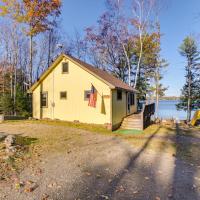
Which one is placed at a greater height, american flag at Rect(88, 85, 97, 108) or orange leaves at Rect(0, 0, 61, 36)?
orange leaves at Rect(0, 0, 61, 36)

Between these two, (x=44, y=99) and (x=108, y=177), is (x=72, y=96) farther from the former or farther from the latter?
(x=108, y=177)

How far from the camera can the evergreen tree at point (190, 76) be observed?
29.5 metres

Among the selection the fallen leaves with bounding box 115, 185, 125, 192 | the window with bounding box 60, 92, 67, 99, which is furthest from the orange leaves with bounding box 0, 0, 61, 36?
the fallen leaves with bounding box 115, 185, 125, 192

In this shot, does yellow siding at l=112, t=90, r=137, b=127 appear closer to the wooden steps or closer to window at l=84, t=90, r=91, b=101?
the wooden steps

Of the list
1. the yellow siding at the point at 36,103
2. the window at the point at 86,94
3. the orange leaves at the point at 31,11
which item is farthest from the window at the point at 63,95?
the orange leaves at the point at 31,11

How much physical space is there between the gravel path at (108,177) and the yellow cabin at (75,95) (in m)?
6.66

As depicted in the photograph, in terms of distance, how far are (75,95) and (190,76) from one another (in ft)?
76.1

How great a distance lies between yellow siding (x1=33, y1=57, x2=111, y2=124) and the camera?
45.0 ft

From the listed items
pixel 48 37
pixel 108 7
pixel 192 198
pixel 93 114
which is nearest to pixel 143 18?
pixel 108 7

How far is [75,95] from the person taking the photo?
14664mm

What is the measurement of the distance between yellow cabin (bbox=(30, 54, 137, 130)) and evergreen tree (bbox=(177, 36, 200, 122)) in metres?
18.1

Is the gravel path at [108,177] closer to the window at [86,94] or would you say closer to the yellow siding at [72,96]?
the yellow siding at [72,96]

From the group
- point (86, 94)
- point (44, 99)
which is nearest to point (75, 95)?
point (86, 94)

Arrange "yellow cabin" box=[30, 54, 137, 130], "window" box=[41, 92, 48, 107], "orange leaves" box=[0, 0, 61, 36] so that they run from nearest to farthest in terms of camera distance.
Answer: "yellow cabin" box=[30, 54, 137, 130] < "window" box=[41, 92, 48, 107] < "orange leaves" box=[0, 0, 61, 36]
